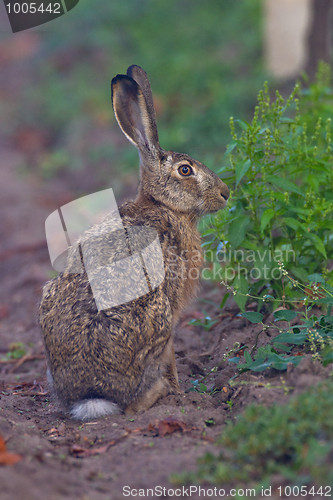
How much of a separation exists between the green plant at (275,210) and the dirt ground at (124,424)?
0.59 m

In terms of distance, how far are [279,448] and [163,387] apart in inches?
65.8

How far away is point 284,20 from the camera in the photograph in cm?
1355

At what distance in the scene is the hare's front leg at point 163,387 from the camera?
181 inches

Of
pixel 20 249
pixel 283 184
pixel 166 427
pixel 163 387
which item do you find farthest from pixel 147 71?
pixel 166 427

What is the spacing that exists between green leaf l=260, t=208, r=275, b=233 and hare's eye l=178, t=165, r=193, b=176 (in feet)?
2.88

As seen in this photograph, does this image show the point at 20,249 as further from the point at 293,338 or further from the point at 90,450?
the point at 293,338

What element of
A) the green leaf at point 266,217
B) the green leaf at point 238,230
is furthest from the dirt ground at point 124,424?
the green leaf at point 266,217

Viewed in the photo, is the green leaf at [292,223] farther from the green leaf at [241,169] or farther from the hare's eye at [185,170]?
the hare's eye at [185,170]

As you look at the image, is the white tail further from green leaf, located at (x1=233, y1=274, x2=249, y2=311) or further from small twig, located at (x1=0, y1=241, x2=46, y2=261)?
small twig, located at (x1=0, y1=241, x2=46, y2=261)

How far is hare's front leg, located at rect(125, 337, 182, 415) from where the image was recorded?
460 cm

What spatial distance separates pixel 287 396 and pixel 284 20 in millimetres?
11594

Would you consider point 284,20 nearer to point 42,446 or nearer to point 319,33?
point 319,33

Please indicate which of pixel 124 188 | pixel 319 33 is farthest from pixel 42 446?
pixel 319 33

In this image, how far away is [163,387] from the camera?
470 centimetres
